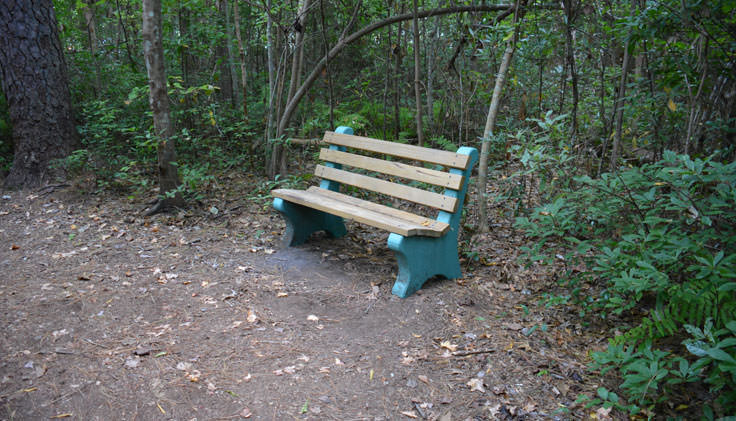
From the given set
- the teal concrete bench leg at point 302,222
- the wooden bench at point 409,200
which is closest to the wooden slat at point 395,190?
the wooden bench at point 409,200

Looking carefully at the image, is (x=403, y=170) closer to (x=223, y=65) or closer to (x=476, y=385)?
(x=476, y=385)

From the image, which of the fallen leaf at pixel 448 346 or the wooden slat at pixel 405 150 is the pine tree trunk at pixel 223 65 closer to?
the wooden slat at pixel 405 150

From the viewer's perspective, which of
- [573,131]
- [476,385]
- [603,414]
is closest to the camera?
[603,414]

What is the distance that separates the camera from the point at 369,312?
3.28 meters

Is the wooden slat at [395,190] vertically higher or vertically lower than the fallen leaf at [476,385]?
higher

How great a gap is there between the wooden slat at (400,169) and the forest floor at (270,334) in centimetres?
78

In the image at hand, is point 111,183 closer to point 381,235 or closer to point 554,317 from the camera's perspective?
point 381,235

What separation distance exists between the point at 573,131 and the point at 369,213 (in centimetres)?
212

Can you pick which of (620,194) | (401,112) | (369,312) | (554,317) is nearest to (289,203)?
(369,312)

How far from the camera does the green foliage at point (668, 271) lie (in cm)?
206

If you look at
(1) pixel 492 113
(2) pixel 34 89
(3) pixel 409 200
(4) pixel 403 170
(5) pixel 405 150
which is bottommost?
(3) pixel 409 200

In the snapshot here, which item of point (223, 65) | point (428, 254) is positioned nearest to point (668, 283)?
point (428, 254)

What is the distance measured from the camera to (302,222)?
14.4 ft

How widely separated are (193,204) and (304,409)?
3439mm
